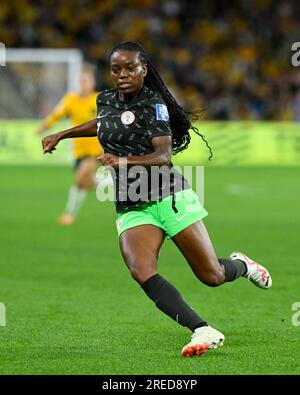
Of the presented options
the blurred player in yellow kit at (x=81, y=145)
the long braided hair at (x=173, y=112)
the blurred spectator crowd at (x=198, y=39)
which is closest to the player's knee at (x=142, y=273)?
the long braided hair at (x=173, y=112)

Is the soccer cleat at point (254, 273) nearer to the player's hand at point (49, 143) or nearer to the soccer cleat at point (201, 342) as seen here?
the soccer cleat at point (201, 342)

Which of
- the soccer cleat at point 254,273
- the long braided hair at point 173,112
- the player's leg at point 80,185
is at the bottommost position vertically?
the player's leg at point 80,185

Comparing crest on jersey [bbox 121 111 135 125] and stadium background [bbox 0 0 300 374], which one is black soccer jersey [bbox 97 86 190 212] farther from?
stadium background [bbox 0 0 300 374]

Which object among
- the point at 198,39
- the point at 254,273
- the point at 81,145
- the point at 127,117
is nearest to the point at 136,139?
the point at 127,117

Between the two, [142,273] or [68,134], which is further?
[68,134]

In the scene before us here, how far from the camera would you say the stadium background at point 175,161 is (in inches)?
311

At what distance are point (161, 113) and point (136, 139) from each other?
25cm

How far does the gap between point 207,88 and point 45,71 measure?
18.4ft

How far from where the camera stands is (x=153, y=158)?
7289mm

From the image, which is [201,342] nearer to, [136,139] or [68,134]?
[136,139]

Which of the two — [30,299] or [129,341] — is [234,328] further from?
[30,299]
